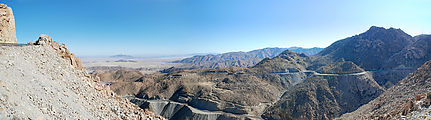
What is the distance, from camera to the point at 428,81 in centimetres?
2102

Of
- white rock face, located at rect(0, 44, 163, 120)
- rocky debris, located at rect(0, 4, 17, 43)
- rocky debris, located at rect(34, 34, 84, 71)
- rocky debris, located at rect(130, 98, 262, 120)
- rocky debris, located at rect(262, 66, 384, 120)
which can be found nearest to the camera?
white rock face, located at rect(0, 44, 163, 120)

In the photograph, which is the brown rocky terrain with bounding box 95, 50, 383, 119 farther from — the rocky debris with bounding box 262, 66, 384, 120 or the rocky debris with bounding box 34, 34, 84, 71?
the rocky debris with bounding box 34, 34, 84, 71

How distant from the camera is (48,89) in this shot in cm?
875

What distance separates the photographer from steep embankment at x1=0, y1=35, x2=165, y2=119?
A: 7136mm

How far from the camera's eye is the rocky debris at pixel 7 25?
13553mm

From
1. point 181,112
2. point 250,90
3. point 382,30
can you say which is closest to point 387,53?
point 382,30

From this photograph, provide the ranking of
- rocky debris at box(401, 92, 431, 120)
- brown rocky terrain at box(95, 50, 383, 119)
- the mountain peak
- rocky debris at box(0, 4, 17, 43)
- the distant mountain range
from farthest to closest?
the mountain peak
brown rocky terrain at box(95, 50, 383, 119)
the distant mountain range
rocky debris at box(0, 4, 17, 43)
rocky debris at box(401, 92, 431, 120)

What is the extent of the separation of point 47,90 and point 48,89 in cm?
13

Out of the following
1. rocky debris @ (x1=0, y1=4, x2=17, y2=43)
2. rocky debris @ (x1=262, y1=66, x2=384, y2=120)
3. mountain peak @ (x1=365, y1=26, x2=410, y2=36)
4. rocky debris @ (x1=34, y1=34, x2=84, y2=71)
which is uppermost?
mountain peak @ (x1=365, y1=26, x2=410, y2=36)

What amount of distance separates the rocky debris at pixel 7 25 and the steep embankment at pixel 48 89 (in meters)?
3.99

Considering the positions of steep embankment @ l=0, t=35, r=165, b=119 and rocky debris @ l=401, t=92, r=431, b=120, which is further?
rocky debris @ l=401, t=92, r=431, b=120

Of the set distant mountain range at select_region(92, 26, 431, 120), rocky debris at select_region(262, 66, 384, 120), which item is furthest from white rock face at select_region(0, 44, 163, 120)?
rocky debris at select_region(262, 66, 384, 120)

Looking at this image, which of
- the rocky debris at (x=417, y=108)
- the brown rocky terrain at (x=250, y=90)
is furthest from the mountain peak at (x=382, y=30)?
the rocky debris at (x=417, y=108)

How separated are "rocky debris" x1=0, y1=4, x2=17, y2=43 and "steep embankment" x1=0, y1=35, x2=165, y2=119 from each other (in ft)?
13.1
